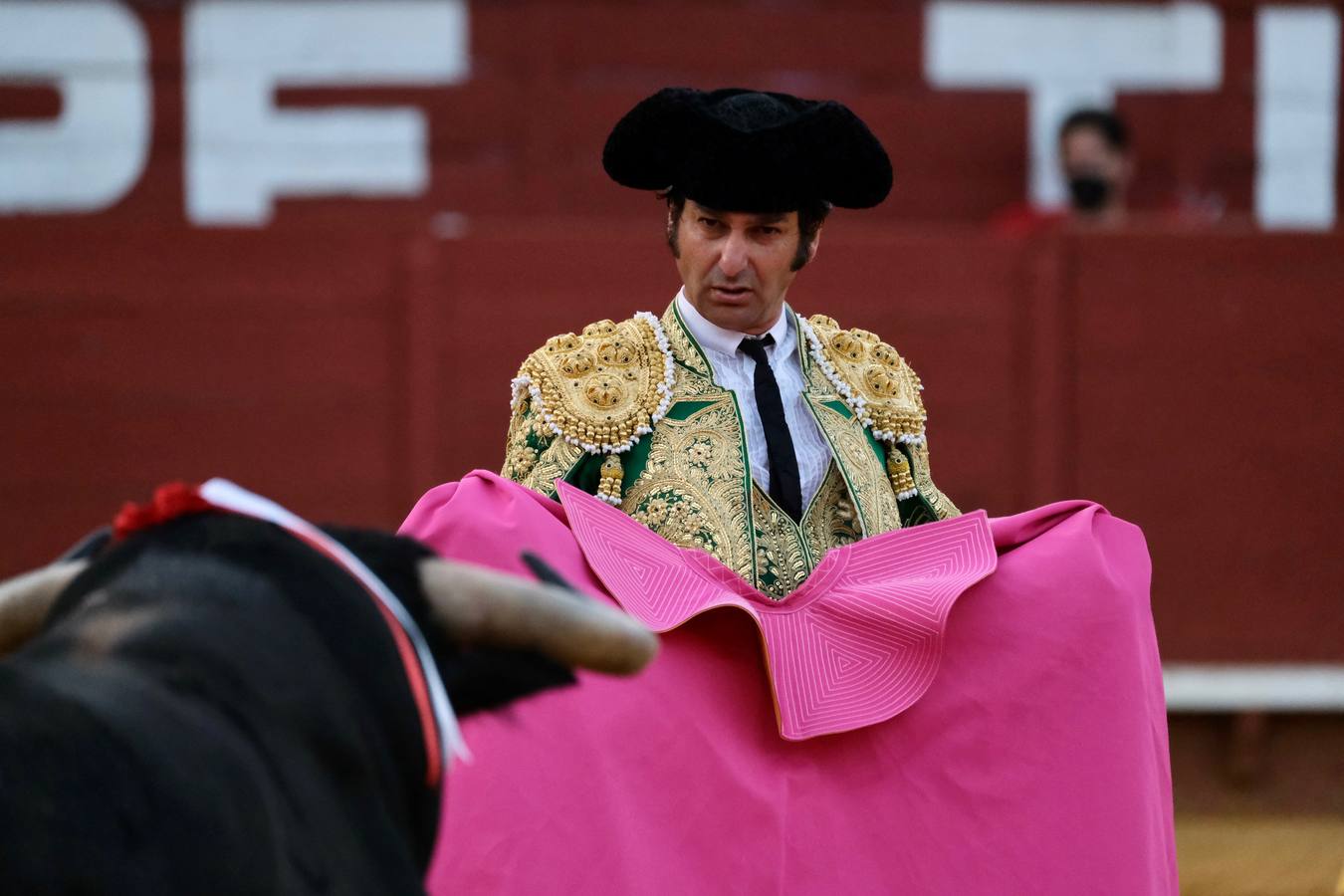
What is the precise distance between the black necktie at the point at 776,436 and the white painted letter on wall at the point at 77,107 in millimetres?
4012

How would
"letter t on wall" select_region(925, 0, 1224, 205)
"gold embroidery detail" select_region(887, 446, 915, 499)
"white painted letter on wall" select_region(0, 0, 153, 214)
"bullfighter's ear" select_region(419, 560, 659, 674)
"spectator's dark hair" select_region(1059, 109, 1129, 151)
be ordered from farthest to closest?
1. "letter t on wall" select_region(925, 0, 1224, 205)
2. "white painted letter on wall" select_region(0, 0, 153, 214)
3. "spectator's dark hair" select_region(1059, 109, 1129, 151)
4. "gold embroidery detail" select_region(887, 446, 915, 499)
5. "bullfighter's ear" select_region(419, 560, 659, 674)

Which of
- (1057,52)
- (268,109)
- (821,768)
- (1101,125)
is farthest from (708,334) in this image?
(1057,52)

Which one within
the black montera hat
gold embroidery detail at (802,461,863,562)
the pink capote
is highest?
the black montera hat

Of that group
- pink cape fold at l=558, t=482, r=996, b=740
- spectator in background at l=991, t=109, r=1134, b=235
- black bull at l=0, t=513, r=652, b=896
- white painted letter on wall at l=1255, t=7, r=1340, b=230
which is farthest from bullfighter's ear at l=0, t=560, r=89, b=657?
white painted letter on wall at l=1255, t=7, r=1340, b=230

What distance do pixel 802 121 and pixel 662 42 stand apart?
4.01m

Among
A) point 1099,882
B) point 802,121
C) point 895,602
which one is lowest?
point 1099,882

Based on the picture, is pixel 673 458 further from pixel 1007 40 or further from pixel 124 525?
pixel 1007 40

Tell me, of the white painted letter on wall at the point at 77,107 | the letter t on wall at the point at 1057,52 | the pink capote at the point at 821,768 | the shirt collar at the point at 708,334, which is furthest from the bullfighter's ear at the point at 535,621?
the letter t on wall at the point at 1057,52

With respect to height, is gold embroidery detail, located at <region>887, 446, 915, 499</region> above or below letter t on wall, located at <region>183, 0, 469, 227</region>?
below

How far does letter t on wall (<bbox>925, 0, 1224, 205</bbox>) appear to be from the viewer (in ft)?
21.8

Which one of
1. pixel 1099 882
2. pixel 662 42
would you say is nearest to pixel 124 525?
pixel 1099 882

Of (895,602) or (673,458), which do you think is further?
(673,458)

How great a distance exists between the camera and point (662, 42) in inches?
263

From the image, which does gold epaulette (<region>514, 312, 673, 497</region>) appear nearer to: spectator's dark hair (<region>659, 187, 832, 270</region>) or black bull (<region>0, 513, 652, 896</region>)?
spectator's dark hair (<region>659, 187, 832, 270</region>)
